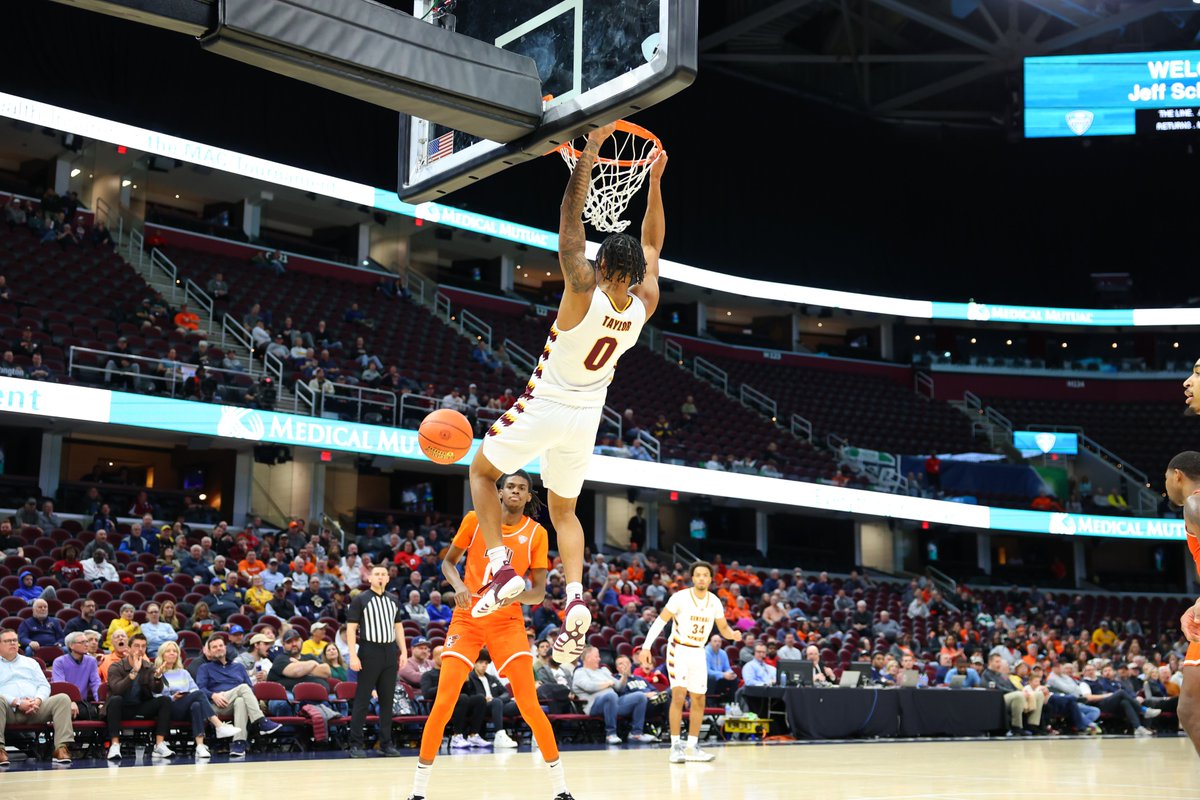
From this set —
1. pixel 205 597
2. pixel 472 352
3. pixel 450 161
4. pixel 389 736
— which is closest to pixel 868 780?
pixel 389 736

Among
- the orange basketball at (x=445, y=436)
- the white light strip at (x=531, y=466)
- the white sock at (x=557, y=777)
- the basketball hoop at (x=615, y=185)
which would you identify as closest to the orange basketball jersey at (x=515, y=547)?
the orange basketball at (x=445, y=436)

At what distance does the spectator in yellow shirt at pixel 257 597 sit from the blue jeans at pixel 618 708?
16.0ft

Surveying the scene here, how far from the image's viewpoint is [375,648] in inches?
451

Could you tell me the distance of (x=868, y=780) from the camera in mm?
9266

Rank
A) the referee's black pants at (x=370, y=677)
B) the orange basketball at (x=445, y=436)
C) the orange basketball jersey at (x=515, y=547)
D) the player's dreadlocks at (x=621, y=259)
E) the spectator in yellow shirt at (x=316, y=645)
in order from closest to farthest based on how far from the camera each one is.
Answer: the player's dreadlocks at (x=621, y=259) < the orange basketball at (x=445, y=436) < the orange basketball jersey at (x=515, y=547) < the referee's black pants at (x=370, y=677) < the spectator in yellow shirt at (x=316, y=645)

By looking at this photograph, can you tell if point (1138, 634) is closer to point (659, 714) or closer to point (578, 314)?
point (659, 714)

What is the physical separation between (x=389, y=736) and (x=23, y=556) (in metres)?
6.69

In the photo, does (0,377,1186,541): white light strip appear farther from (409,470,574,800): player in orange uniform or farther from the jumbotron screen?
(409,470,574,800): player in orange uniform

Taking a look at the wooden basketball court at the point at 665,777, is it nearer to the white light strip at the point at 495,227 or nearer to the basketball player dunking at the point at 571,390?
the basketball player dunking at the point at 571,390

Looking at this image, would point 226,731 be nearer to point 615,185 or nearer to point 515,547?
point 515,547

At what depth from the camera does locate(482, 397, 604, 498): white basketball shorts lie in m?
5.75

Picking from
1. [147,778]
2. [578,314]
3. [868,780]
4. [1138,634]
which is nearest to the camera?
[578,314]

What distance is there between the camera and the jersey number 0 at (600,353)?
5746mm

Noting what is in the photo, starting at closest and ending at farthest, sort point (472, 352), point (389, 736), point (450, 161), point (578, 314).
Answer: point (578, 314)
point (450, 161)
point (389, 736)
point (472, 352)
